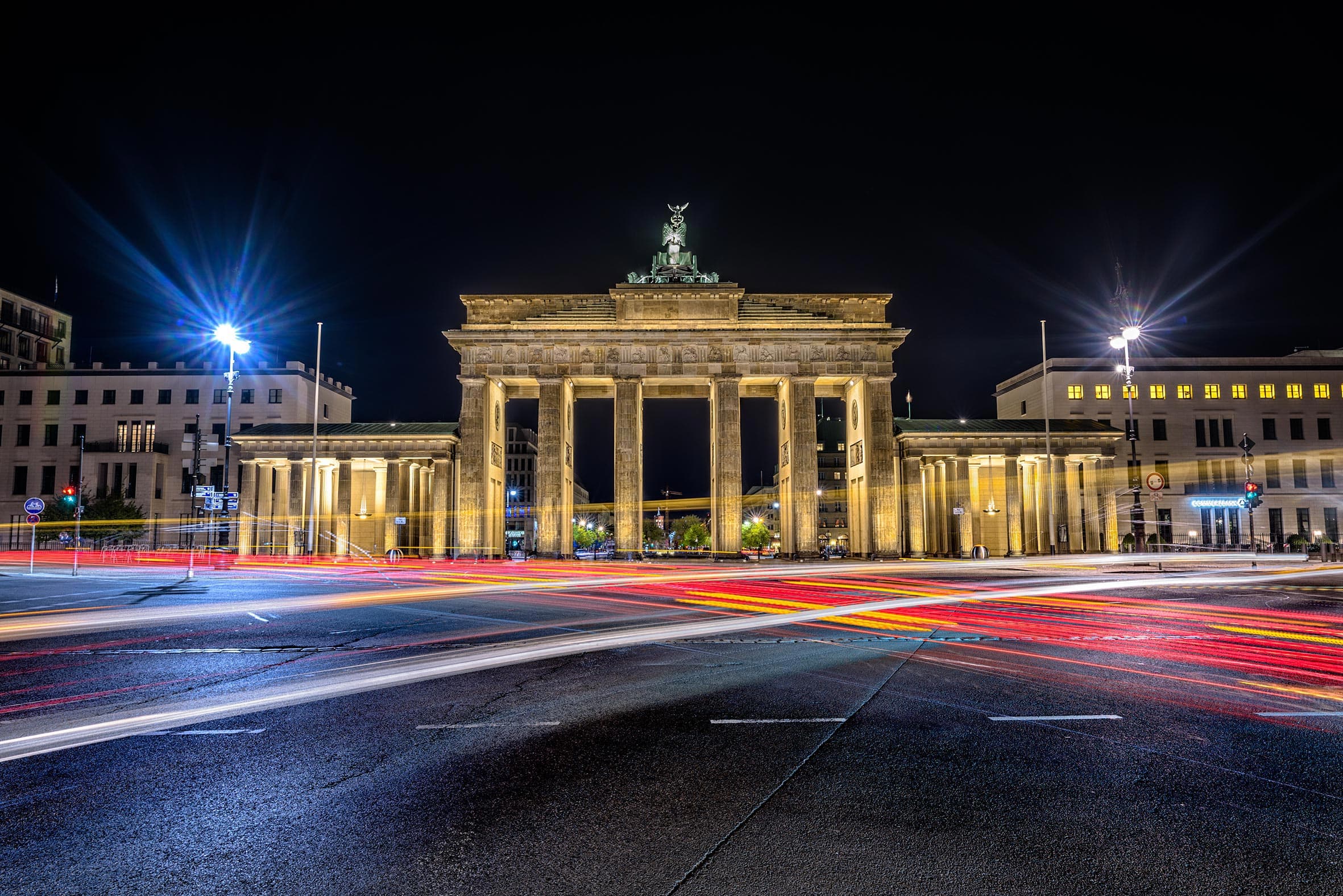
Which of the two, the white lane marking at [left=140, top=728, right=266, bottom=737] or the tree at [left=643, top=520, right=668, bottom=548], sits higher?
the white lane marking at [left=140, top=728, right=266, bottom=737]

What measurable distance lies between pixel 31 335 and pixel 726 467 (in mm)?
81304

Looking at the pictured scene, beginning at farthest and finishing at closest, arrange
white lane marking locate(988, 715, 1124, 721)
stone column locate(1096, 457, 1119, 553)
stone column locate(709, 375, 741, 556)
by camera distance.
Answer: stone column locate(1096, 457, 1119, 553) → stone column locate(709, 375, 741, 556) → white lane marking locate(988, 715, 1124, 721)

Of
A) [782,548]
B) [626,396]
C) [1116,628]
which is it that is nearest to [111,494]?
[626,396]

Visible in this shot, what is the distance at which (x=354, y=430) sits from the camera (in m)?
65.8

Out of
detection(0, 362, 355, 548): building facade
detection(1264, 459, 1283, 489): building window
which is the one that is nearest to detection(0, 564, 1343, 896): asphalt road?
detection(0, 362, 355, 548): building facade

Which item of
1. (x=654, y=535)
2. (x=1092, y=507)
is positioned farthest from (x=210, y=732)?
(x=654, y=535)

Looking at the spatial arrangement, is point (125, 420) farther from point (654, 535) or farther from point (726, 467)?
point (654, 535)

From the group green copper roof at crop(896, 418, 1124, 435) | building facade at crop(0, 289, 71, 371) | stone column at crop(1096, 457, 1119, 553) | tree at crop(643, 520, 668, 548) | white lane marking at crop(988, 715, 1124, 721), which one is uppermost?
building facade at crop(0, 289, 71, 371)

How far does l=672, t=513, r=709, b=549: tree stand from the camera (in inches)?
4633

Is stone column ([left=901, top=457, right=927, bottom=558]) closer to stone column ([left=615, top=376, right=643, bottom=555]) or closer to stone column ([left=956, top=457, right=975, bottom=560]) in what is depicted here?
stone column ([left=956, top=457, right=975, bottom=560])

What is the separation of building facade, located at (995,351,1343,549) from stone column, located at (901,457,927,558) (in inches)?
914

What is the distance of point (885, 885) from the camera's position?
A: 14.1 ft

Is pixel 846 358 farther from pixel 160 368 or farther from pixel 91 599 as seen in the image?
pixel 160 368

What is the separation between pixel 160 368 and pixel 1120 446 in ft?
314
